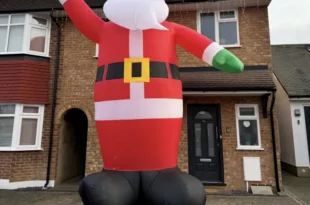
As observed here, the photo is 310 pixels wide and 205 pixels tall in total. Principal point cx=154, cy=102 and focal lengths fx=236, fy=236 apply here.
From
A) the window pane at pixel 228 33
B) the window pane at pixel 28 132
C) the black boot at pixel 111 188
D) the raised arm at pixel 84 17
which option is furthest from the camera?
the window pane at pixel 228 33

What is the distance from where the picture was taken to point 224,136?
6660 millimetres

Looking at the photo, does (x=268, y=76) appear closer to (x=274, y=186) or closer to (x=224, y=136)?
(x=224, y=136)

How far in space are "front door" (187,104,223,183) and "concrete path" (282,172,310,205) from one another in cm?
190

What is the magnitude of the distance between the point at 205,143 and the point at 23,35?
6.45 metres

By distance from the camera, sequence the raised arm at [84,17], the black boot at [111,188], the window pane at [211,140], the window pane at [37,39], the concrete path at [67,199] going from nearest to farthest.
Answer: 1. the black boot at [111,188]
2. the raised arm at [84,17]
3. the concrete path at [67,199]
4. the window pane at [211,140]
5. the window pane at [37,39]

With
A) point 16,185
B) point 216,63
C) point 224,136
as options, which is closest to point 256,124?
point 224,136

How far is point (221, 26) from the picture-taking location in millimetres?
7336

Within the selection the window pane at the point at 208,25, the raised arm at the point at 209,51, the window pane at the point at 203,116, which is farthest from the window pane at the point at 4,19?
the raised arm at the point at 209,51

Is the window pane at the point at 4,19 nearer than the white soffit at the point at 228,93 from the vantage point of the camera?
No

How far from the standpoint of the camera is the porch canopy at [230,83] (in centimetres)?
614

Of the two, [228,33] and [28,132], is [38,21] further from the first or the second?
[228,33]

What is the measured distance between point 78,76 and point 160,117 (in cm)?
571

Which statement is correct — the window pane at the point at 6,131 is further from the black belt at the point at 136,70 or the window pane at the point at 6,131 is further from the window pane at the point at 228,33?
the window pane at the point at 228,33

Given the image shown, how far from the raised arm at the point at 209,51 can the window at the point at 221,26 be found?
16.0 feet
